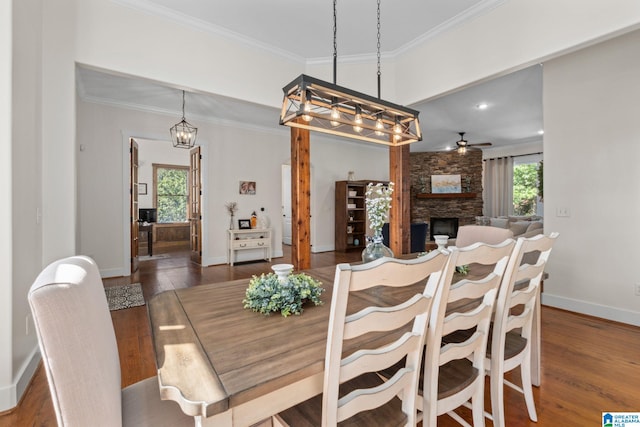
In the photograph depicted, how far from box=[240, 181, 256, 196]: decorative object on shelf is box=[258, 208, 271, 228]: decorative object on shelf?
0.43 metres

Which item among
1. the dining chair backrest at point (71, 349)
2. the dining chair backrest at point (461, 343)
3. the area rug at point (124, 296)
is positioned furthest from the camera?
the area rug at point (124, 296)

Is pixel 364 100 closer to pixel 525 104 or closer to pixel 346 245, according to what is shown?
pixel 525 104

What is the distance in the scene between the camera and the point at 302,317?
47.6 inches

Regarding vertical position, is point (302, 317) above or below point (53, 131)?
below

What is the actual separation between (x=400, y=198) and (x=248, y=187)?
3.32 metres

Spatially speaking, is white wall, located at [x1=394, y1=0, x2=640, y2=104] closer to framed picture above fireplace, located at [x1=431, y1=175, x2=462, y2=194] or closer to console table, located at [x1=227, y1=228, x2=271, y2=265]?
console table, located at [x1=227, y1=228, x2=271, y2=265]

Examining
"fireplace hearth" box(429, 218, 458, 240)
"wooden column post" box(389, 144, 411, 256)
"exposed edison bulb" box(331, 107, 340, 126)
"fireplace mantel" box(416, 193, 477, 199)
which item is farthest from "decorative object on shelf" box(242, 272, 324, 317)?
"fireplace hearth" box(429, 218, 458, 240)

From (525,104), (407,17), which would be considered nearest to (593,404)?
(407,17)

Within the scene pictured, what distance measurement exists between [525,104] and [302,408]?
578cm

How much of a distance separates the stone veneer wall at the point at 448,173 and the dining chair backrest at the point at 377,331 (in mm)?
8153

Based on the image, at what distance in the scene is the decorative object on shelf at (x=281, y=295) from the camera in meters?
1.25

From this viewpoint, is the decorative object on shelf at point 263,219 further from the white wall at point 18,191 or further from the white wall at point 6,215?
the white wall at point 6,215

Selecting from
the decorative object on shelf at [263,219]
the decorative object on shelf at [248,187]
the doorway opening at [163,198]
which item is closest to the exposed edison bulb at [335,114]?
the decorative object on shelf at [248,187]

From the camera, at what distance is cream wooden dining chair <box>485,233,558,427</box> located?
1.41 m
